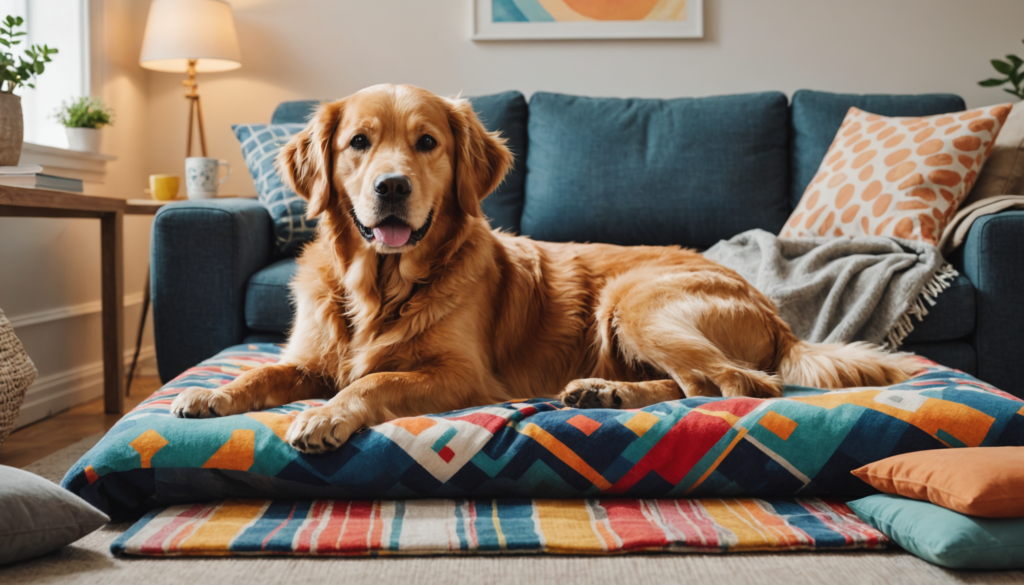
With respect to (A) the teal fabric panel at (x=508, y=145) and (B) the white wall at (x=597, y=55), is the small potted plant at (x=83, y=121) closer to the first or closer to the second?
(B) the white wall at (x=597, y=55)

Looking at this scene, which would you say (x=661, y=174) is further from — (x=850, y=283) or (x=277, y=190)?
(x=277, y=190)

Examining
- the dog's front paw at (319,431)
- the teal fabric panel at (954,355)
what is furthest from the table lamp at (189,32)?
the teal fabric panel at (954,355)

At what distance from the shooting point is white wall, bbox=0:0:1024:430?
11.9 feet

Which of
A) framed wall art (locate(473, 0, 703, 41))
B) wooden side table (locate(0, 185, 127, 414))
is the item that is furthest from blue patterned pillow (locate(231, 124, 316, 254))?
framed wall art (locate(473, 0, 703, 41))

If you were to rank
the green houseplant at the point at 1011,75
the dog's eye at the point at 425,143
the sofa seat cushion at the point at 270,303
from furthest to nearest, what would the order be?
the green houseplant at the point at 1011,75 < the sofa seat cushion at the point at 270,303 < the dog's eye at the point at 425,143

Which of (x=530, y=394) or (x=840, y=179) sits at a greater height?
(x=840, y=179)

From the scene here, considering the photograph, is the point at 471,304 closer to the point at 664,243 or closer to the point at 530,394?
the point at 530,394

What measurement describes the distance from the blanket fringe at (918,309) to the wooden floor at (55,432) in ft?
8.82

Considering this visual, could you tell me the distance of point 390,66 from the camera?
3.77 meters

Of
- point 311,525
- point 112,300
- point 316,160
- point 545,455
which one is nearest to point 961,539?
point 545,455

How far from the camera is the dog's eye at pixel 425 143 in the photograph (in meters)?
1.81

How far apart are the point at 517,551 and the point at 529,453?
9.4 inches

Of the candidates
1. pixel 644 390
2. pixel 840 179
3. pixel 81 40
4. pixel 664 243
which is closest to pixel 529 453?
pixel 644 390

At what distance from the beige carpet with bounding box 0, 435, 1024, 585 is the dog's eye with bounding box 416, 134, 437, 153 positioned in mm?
1032
